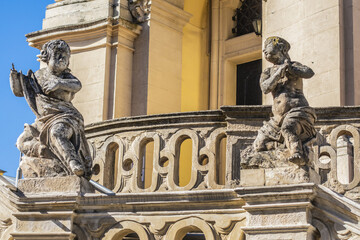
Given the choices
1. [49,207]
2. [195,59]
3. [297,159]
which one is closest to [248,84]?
[195,59]

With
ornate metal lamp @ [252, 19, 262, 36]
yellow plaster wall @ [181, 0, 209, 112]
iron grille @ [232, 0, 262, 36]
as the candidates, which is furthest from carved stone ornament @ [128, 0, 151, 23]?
iron grille @ [232, 0, 262, 36]

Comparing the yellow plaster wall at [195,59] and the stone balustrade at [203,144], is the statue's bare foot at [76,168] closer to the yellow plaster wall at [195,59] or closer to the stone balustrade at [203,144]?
the stone balustrade at [203,144]

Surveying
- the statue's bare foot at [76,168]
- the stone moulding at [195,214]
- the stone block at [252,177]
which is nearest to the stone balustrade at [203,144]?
the stone moulding at [195,214]

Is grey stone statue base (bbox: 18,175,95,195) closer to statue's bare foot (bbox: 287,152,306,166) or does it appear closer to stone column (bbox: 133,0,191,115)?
A: statue's bare foot (bbox: 287,152,306,166)

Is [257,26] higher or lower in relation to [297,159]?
higher

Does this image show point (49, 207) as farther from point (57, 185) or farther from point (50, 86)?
point (50, 86)

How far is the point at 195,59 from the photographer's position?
19266 millimetres

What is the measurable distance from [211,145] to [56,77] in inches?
91.2

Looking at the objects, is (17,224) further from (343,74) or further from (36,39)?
(36,39)

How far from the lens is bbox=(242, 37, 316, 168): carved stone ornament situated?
9.00m

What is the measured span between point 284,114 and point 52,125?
2.76 metres

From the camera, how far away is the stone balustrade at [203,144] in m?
10.8

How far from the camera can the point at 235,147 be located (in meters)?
11.3

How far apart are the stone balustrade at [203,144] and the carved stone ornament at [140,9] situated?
5786 millimetres
